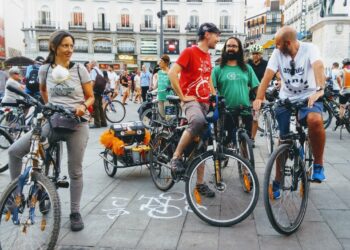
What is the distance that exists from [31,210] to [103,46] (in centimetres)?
4985

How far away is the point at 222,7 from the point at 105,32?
15256mm

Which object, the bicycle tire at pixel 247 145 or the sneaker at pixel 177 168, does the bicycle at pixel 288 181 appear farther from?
the sneaker at pixel 177 168

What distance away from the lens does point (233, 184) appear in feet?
13.4

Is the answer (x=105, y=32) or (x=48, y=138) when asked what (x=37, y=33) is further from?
(x=48, y=138)

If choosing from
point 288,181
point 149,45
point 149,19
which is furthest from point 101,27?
point 288,181

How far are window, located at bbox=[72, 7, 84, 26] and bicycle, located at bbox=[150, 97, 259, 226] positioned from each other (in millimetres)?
49511

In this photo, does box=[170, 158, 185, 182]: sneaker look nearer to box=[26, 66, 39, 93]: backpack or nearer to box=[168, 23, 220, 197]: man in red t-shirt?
box=[168, 23, 220, 197]: man in red t-shirt

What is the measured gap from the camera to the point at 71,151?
375 cm

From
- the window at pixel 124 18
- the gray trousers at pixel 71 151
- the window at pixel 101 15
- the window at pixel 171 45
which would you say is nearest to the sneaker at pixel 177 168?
the gray trousers at pixel 71 151

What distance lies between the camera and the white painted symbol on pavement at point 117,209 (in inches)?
163

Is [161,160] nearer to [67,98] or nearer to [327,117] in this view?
[67,98]

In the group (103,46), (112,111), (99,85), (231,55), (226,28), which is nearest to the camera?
(231,55)

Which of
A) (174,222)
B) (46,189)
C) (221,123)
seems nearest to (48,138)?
(46,189)

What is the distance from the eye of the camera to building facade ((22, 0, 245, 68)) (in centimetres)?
4981
